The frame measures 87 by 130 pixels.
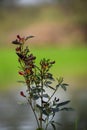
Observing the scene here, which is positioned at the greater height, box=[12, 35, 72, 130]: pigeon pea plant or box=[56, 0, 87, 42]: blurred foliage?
box=[56, 0, 87, 42]: blurred foliage

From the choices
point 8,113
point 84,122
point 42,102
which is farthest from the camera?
point 8,113

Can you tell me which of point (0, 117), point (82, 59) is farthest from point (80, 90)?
point (0, 117)

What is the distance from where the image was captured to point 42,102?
107 centimetres

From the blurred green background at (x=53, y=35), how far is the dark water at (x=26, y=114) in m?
0.01

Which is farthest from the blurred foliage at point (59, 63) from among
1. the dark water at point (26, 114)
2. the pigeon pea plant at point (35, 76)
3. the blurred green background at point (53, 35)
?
the pigeon pea plant at point (35, 76)

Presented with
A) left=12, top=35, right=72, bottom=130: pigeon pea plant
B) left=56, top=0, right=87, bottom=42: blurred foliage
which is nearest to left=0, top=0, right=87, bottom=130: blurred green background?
left=56, top=0, right=87, bottom=42: blurred foliage

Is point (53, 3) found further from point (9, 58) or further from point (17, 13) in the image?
point (9, 58)

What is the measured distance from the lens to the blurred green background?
2277 millimetres

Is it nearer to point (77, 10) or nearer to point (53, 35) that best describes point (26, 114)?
point (53, 35)

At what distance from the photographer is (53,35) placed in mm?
2328

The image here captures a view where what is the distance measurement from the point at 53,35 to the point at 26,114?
67 centimetres

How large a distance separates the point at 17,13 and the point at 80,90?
813 millimetres

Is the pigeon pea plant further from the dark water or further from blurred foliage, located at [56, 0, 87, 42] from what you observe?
blurred foliage, located at [56, 0, 87, 42]

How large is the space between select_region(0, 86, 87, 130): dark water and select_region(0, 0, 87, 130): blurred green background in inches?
0.4
